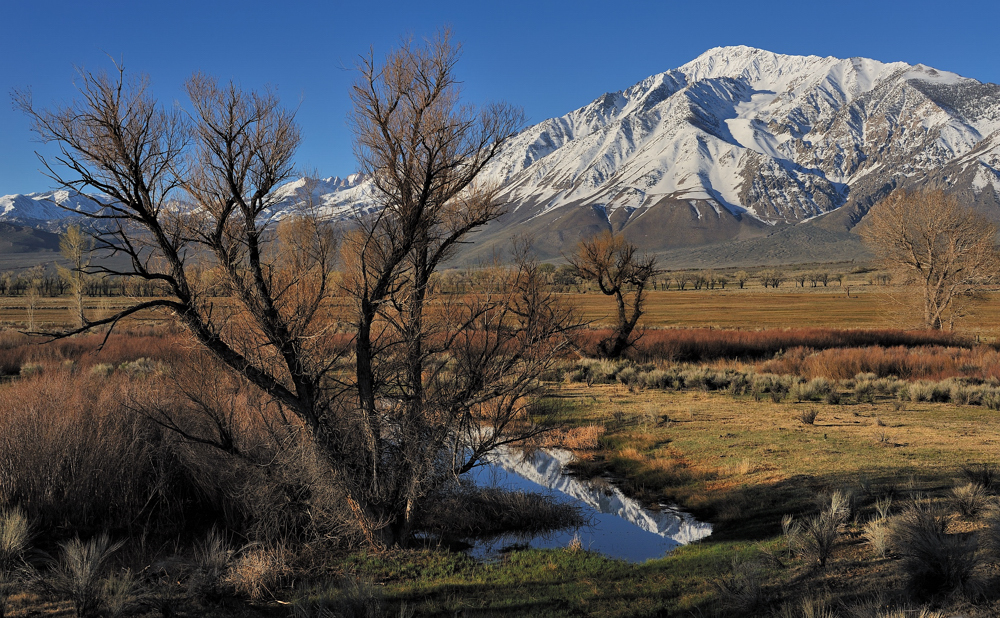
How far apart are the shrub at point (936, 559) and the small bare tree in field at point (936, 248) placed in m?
38.5

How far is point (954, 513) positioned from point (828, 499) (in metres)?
1.86

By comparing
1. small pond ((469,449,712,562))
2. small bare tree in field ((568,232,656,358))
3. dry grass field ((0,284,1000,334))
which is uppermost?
small bare tree in field ((568,232,656,358))

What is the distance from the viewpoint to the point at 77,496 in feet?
35.7

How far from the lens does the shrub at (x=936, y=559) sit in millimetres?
6398

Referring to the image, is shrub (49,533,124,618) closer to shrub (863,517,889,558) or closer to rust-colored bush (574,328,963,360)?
shrub (863,517,889,558)

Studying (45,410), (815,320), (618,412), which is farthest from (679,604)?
(815,320)

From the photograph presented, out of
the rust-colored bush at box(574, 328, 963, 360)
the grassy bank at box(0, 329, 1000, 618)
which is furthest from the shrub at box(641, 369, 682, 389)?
the grassy bank at box(0, 329, 1000, 618)

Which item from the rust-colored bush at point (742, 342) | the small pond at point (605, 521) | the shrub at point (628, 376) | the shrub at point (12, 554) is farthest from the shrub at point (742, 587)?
the rust-colored bush at point (742, 342)

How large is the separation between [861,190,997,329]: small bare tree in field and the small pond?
34.7m

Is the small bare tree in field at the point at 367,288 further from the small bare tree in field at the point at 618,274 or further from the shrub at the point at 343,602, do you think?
the small bare tree in field at the point at 618,274

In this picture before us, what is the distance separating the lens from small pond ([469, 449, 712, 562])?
10797mm

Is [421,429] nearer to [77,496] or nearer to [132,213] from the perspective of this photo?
[132,213]

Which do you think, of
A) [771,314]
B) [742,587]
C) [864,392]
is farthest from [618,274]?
[771,314]

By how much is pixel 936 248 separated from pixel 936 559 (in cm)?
4100
